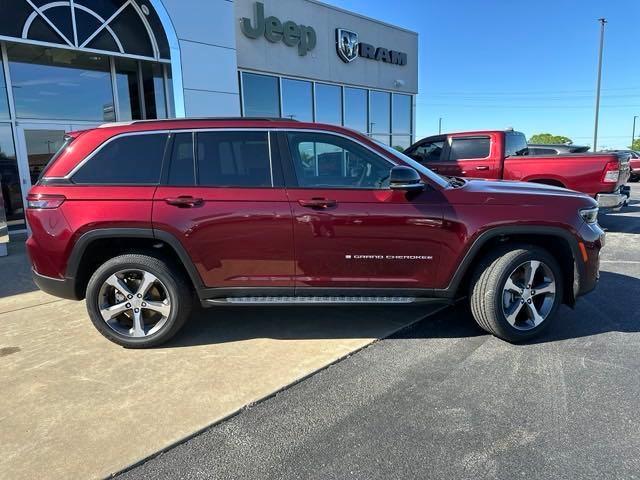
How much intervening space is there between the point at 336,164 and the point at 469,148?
6.01 m

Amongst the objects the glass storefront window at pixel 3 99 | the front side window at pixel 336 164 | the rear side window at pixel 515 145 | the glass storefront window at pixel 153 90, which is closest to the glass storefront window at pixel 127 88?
the glass storefront window at pixel 153 90

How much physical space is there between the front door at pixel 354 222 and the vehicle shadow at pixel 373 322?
0.57 meters

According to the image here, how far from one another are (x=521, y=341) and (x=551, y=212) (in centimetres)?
110

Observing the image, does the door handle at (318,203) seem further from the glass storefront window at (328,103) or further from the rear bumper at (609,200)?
the glass storefront window at (328,103)

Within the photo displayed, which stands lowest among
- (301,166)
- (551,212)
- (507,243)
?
(507,243)

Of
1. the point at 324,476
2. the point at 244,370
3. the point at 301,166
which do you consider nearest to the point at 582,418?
the point at 324,476

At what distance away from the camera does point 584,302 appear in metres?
4.72

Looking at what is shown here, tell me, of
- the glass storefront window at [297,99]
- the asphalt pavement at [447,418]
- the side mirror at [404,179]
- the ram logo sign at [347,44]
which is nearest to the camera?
the asphalt pavement at [447,418]

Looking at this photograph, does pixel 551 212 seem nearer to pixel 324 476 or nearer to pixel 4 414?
pixel 324 476

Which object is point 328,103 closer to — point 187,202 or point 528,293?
point 187,202

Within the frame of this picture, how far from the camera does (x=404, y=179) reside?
341cm

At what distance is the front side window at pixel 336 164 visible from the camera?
12.1 feet

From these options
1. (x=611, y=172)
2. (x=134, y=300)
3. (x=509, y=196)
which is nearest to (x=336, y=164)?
(x=509, y=196)

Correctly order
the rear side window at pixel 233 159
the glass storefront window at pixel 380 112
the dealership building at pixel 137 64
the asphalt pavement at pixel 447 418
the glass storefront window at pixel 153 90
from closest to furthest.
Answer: the asphalt pavement at pixel 447 418 < the rear side window at pixel 233 159 < the dealership building at pixel 137 64 < the glass storefront window at pixel 153 90 < the glass storefront window at pixel 380 112
